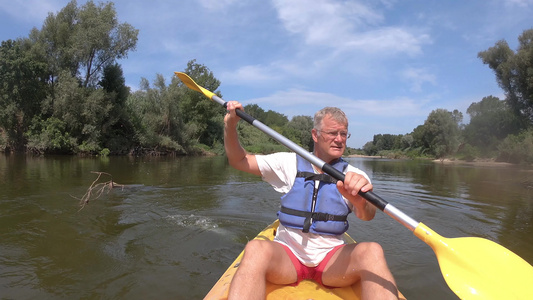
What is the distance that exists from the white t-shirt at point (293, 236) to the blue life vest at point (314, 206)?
48 mm

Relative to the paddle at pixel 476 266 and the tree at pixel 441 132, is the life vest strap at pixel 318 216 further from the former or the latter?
the tree at pixel 441 132

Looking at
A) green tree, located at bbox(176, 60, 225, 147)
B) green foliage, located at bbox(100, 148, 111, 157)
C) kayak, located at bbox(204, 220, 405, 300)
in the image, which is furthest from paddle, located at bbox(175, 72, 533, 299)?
green tree, located at bbox(176, 60, 225, 147)

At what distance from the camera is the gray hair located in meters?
2.12

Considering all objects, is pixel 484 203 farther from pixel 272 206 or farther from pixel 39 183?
pixel 39 183

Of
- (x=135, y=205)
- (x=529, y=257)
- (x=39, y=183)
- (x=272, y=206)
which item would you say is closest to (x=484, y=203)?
(x=529, y=257)

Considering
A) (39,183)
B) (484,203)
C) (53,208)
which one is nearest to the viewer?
(53,208)

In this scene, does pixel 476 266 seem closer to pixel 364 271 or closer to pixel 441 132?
pixel 364 271

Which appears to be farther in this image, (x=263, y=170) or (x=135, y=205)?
(x=135, y=205)

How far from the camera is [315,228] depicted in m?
2.02

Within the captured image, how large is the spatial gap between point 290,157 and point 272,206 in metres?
4.28

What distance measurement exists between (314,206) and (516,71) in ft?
97.4

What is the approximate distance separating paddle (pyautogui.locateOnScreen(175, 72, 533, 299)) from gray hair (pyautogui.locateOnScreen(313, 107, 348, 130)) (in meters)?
0.33

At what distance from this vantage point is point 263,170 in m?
2.26

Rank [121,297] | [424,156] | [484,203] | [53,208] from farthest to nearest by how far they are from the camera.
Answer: [424,156] < [484,203] < [53,208] < [121,297]
